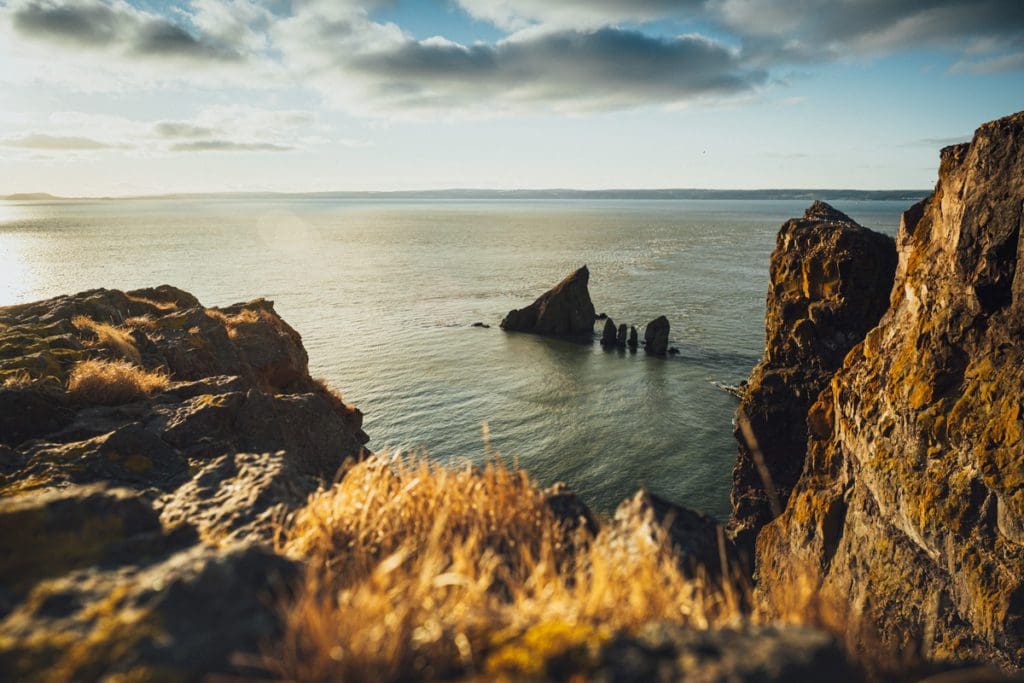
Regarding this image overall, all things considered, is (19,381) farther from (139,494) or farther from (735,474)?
(735,474)

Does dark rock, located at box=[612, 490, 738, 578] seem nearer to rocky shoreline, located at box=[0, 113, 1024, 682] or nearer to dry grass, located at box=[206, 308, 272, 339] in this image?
rocky shoreline, located at box=[0, 113, 1024, 682]

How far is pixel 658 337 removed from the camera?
59188 millimetres

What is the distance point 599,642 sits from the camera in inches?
110

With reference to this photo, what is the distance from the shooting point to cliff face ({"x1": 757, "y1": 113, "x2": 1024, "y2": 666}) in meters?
9.84

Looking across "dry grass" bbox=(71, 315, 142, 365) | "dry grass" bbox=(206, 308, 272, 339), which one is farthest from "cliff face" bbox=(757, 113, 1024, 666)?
"dry grass" bbox=(206, 308, 272, 339)

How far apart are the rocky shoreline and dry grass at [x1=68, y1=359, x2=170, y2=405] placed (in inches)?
1.7

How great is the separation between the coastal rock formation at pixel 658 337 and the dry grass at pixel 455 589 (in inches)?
2192

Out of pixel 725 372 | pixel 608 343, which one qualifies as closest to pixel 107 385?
pixel 725 372

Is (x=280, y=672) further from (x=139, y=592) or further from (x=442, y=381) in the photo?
(x=442, y=381)

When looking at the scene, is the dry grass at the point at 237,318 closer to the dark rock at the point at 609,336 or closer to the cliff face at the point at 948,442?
the cliff face at the point at 948,442

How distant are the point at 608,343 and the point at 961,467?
53.9 metres

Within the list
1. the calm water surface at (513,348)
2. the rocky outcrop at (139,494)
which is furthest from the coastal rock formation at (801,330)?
the rocky outcrop at (139,494)

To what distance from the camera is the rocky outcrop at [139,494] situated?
9.53 feet

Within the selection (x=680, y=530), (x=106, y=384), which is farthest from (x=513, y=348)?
(x=680, y=530)
